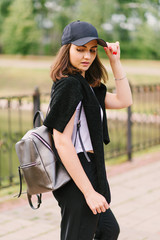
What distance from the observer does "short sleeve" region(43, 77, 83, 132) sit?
2.04 m

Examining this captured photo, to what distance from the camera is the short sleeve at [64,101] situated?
2043 mm

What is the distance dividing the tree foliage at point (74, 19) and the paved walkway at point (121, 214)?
33574 millimetres

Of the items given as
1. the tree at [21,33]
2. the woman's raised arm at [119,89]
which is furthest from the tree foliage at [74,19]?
the woman's raised arm at [119,89]

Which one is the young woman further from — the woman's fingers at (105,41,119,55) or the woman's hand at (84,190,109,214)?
the woman's fingers at (105,41,119,55)

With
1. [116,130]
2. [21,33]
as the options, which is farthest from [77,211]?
[21,33]

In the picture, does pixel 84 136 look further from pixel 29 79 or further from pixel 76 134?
pixel 29 79

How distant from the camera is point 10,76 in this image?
3186 cm

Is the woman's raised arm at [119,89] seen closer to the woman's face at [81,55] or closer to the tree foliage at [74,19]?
the woman's face at [81,55]

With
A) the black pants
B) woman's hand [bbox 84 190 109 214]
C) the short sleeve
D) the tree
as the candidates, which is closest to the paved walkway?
the black pants

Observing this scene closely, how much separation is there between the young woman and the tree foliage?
119 feet

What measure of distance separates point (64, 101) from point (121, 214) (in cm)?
254

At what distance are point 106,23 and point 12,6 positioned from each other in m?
11.9

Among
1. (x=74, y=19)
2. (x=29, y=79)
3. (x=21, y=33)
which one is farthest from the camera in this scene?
(x=21, y=33)

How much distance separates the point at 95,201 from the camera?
2.07m
